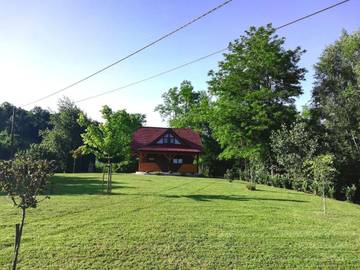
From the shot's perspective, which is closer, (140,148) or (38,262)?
(38,262)

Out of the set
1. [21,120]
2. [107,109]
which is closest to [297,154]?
[107,109]

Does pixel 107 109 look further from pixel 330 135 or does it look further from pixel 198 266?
pixel 330 135

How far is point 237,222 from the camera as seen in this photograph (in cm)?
1292

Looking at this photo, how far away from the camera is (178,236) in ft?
36.0

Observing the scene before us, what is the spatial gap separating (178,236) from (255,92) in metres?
26.3

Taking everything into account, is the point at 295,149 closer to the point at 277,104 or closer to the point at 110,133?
the point at 277,104

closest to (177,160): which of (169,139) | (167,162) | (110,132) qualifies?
(167,162)

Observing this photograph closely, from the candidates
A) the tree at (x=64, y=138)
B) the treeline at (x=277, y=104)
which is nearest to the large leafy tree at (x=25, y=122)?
the tree at (x=64, y=138)

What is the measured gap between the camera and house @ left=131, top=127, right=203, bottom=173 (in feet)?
135

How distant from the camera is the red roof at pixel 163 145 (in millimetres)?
41594

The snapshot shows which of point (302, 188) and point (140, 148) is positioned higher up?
point (140, 148)

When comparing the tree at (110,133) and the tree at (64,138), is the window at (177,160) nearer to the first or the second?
the tree at (64,138)

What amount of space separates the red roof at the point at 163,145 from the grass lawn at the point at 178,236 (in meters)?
25.1

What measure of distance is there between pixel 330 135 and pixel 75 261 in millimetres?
29669
